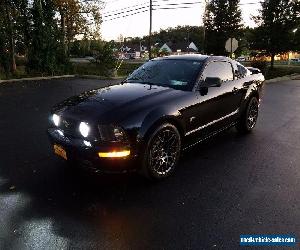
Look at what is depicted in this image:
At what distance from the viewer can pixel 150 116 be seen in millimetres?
4191

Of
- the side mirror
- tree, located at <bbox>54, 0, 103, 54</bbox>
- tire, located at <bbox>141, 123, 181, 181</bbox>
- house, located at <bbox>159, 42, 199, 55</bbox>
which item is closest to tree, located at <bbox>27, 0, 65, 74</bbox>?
tree, located at <bbox>54, 0, 103, 54</bbox>

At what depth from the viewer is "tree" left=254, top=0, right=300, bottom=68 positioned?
113ft

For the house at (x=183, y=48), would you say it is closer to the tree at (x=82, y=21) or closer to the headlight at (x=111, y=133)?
the tree at (x=82, y=21)

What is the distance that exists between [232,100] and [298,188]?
2.03 meters

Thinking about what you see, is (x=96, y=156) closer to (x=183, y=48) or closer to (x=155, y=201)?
(x=155, y=201)

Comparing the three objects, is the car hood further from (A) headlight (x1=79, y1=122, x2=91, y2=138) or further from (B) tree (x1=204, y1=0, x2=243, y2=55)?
(B) tree (x1=204, y1=0, x2=243, y2=55)

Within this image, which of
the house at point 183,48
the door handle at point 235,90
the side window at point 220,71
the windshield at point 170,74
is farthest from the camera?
the house at point 183,48

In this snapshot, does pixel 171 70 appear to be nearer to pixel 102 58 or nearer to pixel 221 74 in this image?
pixel 221 74

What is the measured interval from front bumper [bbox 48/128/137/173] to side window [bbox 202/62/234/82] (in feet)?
6.52

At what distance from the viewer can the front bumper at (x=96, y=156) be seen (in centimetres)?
393

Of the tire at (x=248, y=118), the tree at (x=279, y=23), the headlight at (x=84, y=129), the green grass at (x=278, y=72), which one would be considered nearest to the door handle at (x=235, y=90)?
the tire at (x=248, y=118)

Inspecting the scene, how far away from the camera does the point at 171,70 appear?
5367 mm

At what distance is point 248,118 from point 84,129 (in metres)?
3.89

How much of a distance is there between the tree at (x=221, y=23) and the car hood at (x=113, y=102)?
140ft
